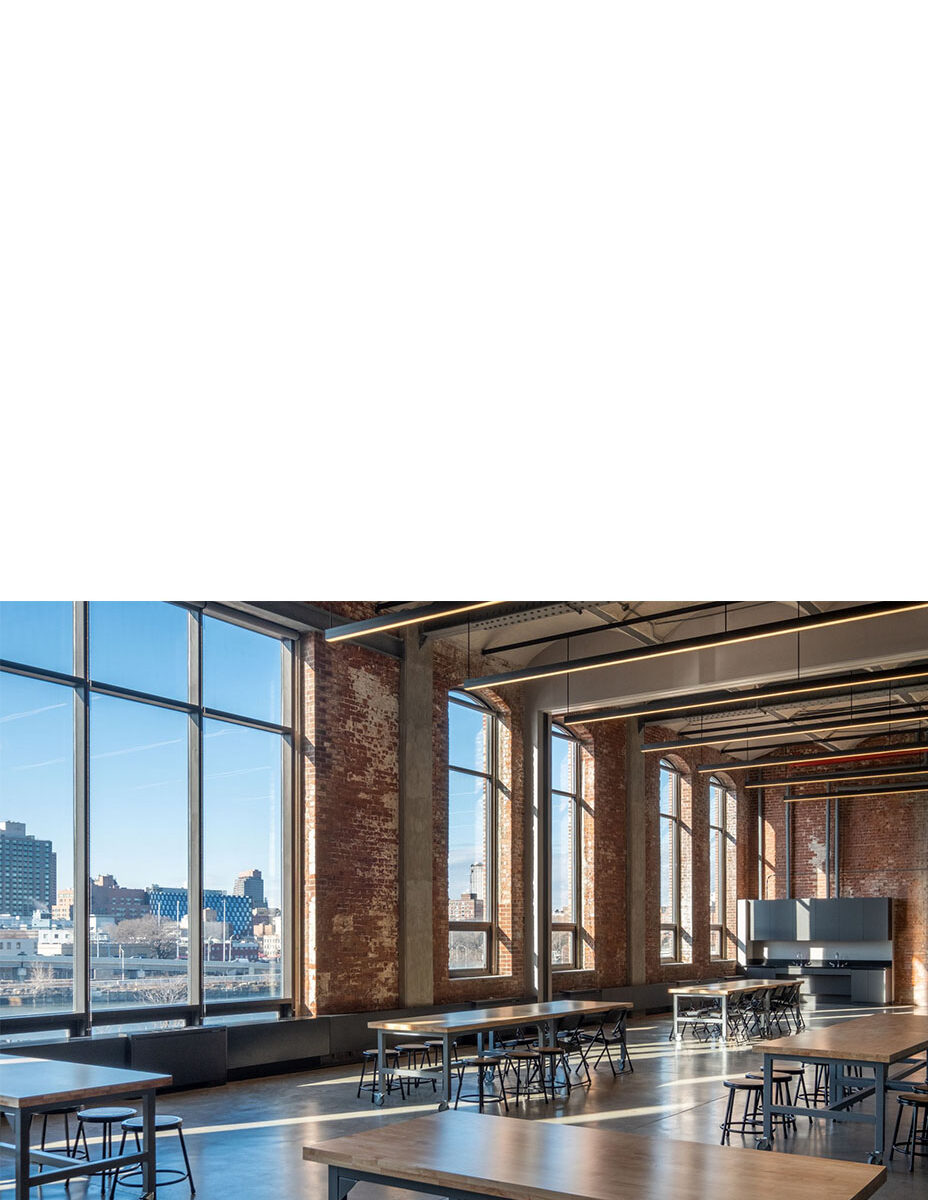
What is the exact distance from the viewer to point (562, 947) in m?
16.0

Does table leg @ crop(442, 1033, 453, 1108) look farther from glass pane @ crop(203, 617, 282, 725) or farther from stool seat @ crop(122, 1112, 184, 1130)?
glass pane @ crop(203, 617, 282, 725)

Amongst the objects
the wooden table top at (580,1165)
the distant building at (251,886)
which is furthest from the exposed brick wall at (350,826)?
the wooden table top at (580,1165)

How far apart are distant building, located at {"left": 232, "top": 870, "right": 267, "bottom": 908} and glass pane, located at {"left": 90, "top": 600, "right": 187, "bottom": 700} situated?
1.86 m

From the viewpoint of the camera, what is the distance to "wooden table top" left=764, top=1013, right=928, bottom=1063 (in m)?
6.52

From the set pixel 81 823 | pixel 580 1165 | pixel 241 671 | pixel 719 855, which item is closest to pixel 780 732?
pixel 241 671

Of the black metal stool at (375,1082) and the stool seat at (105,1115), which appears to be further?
the black metal stool at (375,1082)

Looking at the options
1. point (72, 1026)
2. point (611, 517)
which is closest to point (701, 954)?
point (72, 1026)

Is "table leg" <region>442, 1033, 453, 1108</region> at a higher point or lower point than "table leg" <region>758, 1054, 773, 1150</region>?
lower

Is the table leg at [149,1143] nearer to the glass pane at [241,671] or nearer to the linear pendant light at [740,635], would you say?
the linear pendant light at [740,635]

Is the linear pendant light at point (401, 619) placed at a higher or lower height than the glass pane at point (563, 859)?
higher

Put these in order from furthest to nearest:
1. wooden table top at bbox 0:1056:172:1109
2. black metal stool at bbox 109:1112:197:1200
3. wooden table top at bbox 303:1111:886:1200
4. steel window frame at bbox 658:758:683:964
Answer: steel window frame at bbox 658:758:683:964 < black metal stool at bbox 109:1112:197:1200 < wooden table top at bbox 0:1056:172:1109 < wooden table top at bbox 303:1111:886:1200

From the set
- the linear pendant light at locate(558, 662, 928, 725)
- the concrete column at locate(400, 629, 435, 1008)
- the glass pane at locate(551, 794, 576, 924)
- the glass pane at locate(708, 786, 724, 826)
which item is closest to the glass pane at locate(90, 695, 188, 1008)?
the concrete column at locate(400, 629, 435, 1008)

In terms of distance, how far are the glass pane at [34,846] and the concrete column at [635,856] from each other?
10.2 m

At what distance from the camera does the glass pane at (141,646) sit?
940cm
